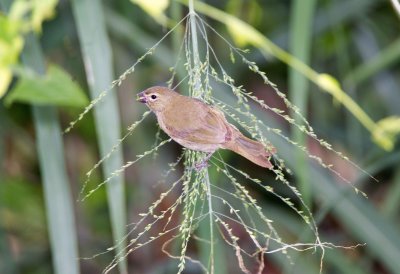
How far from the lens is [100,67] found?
3.85 feet

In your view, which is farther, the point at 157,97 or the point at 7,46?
the point at 7,46

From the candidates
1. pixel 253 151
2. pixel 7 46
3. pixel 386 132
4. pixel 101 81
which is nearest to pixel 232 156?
pixel 386 132

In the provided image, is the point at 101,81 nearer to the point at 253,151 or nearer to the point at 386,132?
the point at 253,151

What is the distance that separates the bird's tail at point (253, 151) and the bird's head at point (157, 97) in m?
0.09

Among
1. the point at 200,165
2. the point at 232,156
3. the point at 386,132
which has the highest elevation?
the point at 232,156

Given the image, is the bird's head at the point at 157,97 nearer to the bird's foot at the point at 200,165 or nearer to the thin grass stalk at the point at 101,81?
the bird's foot at the point at 200,165

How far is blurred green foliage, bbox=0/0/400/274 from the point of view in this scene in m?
1.86

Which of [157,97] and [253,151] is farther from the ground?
[157,97]

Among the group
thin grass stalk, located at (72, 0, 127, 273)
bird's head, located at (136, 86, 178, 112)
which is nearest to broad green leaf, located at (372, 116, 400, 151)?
thin grass stalk, located at (72, 0, 127, 273)

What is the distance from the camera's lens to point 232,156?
2.25 metres

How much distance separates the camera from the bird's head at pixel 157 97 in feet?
2.95

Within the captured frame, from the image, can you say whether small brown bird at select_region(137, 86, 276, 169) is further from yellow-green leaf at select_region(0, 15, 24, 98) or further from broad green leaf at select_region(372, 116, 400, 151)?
broad green leaf at select_region(372, 116, 400, 151)

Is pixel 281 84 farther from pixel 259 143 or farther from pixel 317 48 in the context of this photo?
pixel 259 143

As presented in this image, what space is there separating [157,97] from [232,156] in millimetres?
1354
